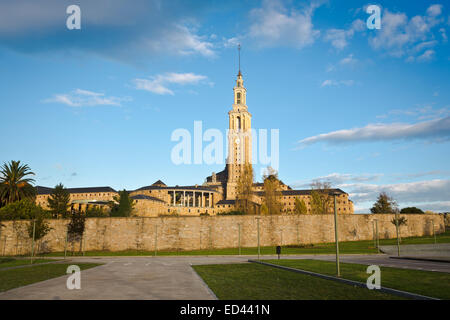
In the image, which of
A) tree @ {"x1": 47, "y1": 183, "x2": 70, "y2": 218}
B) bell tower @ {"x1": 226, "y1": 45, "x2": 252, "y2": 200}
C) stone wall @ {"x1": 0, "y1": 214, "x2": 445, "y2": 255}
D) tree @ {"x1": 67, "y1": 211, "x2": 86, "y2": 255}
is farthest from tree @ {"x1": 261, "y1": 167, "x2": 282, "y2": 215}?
bell tower @ {"x1": 226, "y1": 45, "x2": 252, "y2": 200}

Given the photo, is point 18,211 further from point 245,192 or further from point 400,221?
point 400,221

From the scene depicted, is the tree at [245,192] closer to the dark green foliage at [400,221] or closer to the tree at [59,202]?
the dark green foliage at [400,221]

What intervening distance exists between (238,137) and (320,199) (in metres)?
97.1

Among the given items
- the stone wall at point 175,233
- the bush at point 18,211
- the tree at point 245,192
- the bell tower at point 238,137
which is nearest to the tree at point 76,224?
the stone wall at point 175,233

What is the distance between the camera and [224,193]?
7254 inches

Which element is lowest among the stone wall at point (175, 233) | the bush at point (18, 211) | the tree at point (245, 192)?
the stone wall at point (175, 233)

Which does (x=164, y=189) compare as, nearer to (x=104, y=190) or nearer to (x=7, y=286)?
(x=104, y=190)

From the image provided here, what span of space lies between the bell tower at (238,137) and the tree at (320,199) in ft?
269

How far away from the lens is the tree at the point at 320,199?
78688 millimetres

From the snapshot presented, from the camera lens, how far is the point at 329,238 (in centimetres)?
5347

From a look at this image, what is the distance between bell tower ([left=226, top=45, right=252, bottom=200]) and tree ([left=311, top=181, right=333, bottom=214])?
82109mm

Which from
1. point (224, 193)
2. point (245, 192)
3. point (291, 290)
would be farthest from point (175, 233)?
point (224, 193)
